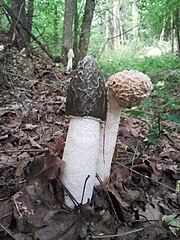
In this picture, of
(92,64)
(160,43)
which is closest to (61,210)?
(92,64)

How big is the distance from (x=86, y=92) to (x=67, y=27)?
→ 8.84m

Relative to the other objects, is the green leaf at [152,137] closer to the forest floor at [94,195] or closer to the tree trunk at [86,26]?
the forest floor at [94,195]

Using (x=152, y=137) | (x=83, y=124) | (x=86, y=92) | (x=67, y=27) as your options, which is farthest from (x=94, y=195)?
(x=67, y=27)

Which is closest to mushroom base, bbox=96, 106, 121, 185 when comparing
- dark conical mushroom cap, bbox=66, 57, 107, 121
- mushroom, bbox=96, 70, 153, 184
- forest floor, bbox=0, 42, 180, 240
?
mushroom, bbox=96, 70, 153, 184

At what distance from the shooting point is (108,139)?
2.55 m

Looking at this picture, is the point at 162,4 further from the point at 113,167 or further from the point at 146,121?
the point at 113,167

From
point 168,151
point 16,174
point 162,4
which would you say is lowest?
point 168,151

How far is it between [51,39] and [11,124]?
12.6 metres

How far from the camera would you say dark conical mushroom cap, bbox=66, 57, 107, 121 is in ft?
7.16

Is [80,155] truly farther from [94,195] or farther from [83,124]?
[94,195]

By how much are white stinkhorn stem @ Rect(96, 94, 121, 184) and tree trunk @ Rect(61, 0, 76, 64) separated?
26.9 ft

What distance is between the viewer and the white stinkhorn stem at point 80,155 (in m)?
2.24

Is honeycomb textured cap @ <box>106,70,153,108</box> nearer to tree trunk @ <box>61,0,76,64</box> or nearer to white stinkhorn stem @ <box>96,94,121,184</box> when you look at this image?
white stinkhorn stem @ <box>96,94,121,184</box>

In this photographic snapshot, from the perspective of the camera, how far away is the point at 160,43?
80.9ft
